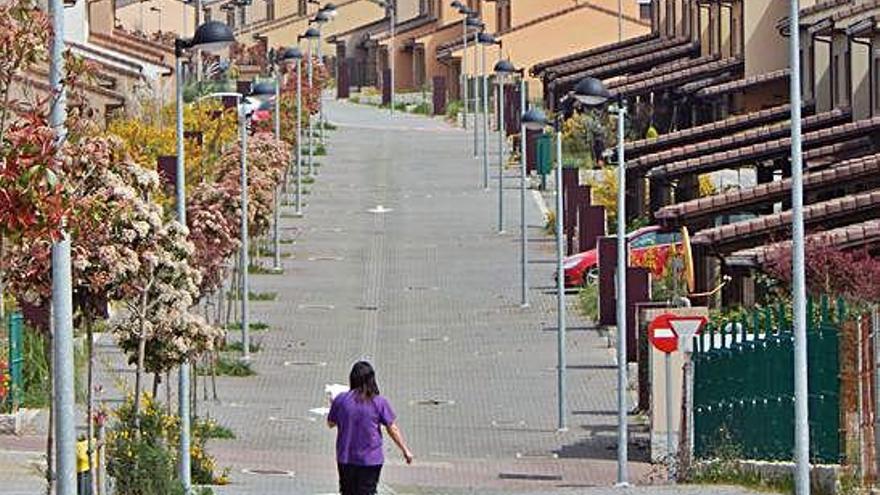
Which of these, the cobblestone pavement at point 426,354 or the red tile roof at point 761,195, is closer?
the cobblestone pavement at point 426,354

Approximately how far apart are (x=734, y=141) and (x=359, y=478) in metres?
29.9

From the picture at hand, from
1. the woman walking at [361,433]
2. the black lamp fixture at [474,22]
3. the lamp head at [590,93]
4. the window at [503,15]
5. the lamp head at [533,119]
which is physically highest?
the window at [503,15]

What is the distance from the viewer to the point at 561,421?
34.8 m

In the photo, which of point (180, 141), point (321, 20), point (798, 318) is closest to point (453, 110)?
point (321, 20)

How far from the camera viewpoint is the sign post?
2964 cm

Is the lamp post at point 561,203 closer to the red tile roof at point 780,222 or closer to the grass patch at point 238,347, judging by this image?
the red tile roof at point 780,222

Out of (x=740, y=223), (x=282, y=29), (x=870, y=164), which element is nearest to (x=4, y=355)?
(x=740, y=223)

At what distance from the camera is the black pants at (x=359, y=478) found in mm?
20812

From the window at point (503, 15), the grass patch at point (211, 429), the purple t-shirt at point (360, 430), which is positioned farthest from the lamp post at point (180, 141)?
the window at point (503, 15)

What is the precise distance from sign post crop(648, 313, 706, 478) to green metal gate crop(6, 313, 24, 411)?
727 centimetres

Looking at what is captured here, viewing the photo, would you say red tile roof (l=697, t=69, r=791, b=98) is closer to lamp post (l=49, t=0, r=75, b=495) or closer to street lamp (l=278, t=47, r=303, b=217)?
street lamp (l=278, t=47, r=303, b=217)

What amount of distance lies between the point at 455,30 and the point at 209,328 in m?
76.9

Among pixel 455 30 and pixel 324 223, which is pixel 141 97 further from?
pixel 455 30

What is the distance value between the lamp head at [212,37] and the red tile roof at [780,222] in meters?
13.9
